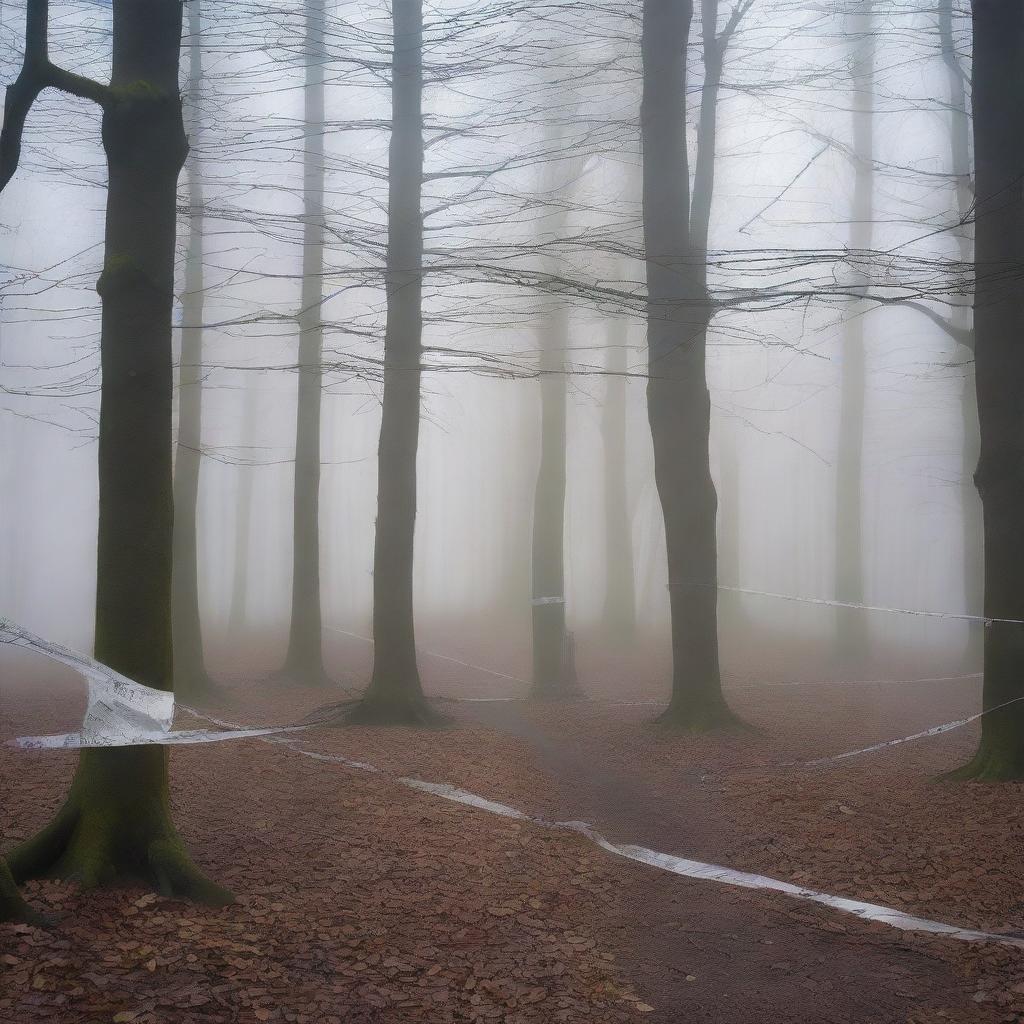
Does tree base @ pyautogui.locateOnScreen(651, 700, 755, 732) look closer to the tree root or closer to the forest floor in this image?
the forest floor

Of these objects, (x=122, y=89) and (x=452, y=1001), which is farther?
(x=122, y=89)

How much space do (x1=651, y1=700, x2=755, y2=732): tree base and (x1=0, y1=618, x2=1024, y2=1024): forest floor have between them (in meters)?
0.43

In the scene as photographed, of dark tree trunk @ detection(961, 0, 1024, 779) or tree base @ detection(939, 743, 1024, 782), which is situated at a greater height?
dark tree trunk @ detection(961, 0, 1024, 779)

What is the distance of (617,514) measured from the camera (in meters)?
21.4

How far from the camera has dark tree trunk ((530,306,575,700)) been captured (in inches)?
516

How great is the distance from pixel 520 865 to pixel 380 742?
3.43 metres

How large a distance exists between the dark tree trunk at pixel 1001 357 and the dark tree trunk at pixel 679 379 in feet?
9.74

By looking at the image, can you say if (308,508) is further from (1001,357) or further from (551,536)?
(1001,357)

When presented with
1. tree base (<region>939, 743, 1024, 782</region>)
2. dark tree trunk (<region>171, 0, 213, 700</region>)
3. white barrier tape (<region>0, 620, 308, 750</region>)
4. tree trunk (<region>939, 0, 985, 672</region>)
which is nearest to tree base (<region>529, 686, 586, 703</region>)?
dark tree trunk (<region>171, 0, 213, 700</region>)

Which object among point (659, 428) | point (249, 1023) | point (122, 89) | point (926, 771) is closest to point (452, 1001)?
point (249, 1023)

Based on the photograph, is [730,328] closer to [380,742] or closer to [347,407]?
[380,742]

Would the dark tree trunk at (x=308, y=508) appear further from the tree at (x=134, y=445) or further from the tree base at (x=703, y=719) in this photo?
the tree at (x=134, y=445)

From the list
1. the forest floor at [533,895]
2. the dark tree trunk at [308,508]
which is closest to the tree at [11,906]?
the forest floor at [533,895]

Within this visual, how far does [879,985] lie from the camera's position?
3861 millimetres
